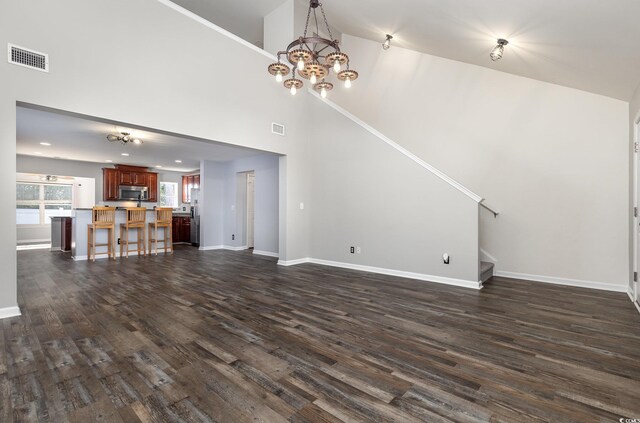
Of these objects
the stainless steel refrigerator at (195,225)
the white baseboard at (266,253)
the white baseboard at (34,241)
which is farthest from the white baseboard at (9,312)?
the white baseboard at (34,241)

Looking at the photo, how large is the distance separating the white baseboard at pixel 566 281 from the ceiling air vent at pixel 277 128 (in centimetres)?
469

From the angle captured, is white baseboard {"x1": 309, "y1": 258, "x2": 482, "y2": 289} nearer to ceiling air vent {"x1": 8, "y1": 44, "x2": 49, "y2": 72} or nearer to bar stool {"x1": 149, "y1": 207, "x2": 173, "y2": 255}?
bar stool {"x1": 149, "y1": 207, "x2": 173, "y2": 255}

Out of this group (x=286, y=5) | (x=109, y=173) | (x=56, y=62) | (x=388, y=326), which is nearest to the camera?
(x=388, y=326)

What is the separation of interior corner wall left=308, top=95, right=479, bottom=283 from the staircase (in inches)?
15.5

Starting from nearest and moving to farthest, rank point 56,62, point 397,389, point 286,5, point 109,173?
point 397,389
point 56,62
point 286,5
point 109,173

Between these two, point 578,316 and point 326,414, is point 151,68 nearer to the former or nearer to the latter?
point 326,414

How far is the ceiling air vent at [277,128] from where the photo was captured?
5.77 m

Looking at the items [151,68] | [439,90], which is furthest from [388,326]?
[439,90]

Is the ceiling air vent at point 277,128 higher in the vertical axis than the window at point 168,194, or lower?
higher

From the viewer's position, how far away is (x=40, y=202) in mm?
9984

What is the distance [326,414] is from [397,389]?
52 centimetres

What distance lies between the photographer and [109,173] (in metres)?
9.72

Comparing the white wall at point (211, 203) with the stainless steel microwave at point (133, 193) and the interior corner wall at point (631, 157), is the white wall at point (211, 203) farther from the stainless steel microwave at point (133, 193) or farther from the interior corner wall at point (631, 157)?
the interior corner wall at point (631, 157)

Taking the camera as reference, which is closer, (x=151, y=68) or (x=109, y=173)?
(x=151, y=68)
